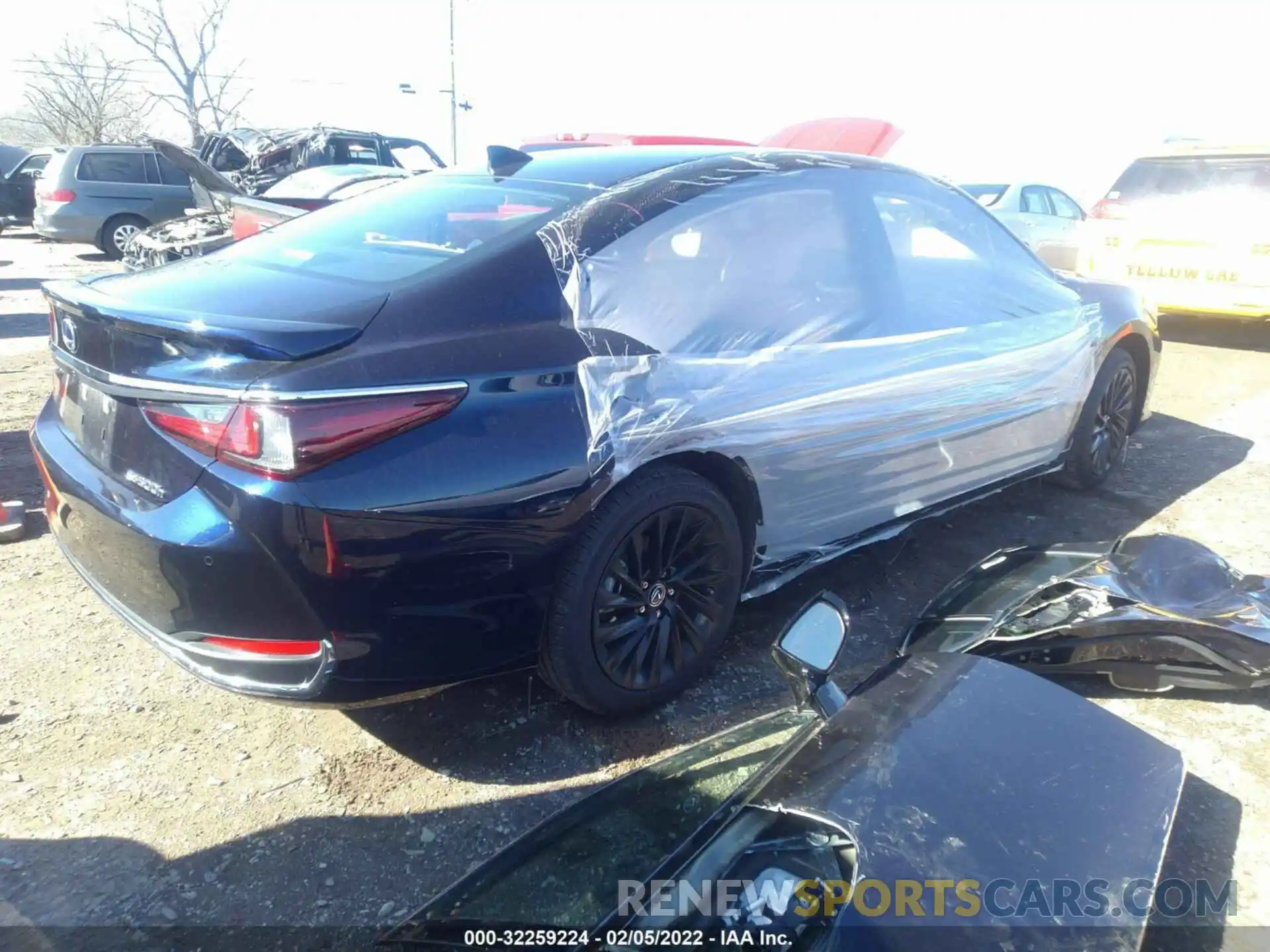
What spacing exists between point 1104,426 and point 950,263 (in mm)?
1499

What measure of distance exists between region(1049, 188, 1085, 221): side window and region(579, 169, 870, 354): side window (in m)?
10.7

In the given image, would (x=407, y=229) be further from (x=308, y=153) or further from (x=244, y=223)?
(x=308, y=153)

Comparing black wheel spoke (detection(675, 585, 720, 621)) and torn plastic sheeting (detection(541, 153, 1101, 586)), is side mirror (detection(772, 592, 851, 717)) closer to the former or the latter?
torn plastic sheeting (detection(541, 153, 1101, 586))

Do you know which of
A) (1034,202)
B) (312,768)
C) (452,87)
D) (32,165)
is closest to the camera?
(312,768)

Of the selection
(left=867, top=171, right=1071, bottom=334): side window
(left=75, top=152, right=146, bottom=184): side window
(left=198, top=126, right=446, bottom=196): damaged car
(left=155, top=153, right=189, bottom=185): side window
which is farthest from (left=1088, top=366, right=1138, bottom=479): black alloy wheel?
(left=75, top=152, right=146, bottom=184): side window

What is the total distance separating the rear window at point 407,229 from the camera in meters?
2.49

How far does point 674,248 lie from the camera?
2.69 meters

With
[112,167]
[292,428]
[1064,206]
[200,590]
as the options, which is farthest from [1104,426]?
[112,167]

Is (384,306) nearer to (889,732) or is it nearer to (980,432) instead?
(889,732)

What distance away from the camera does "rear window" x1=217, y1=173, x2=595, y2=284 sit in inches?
97.9

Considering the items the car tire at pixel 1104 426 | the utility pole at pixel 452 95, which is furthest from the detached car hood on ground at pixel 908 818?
the utility pole at pixel 452 95

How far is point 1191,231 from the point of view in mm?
8078

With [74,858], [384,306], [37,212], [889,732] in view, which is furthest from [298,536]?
[37,212]

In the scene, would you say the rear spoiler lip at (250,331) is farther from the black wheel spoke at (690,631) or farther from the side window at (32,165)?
the side window at (32,165)
